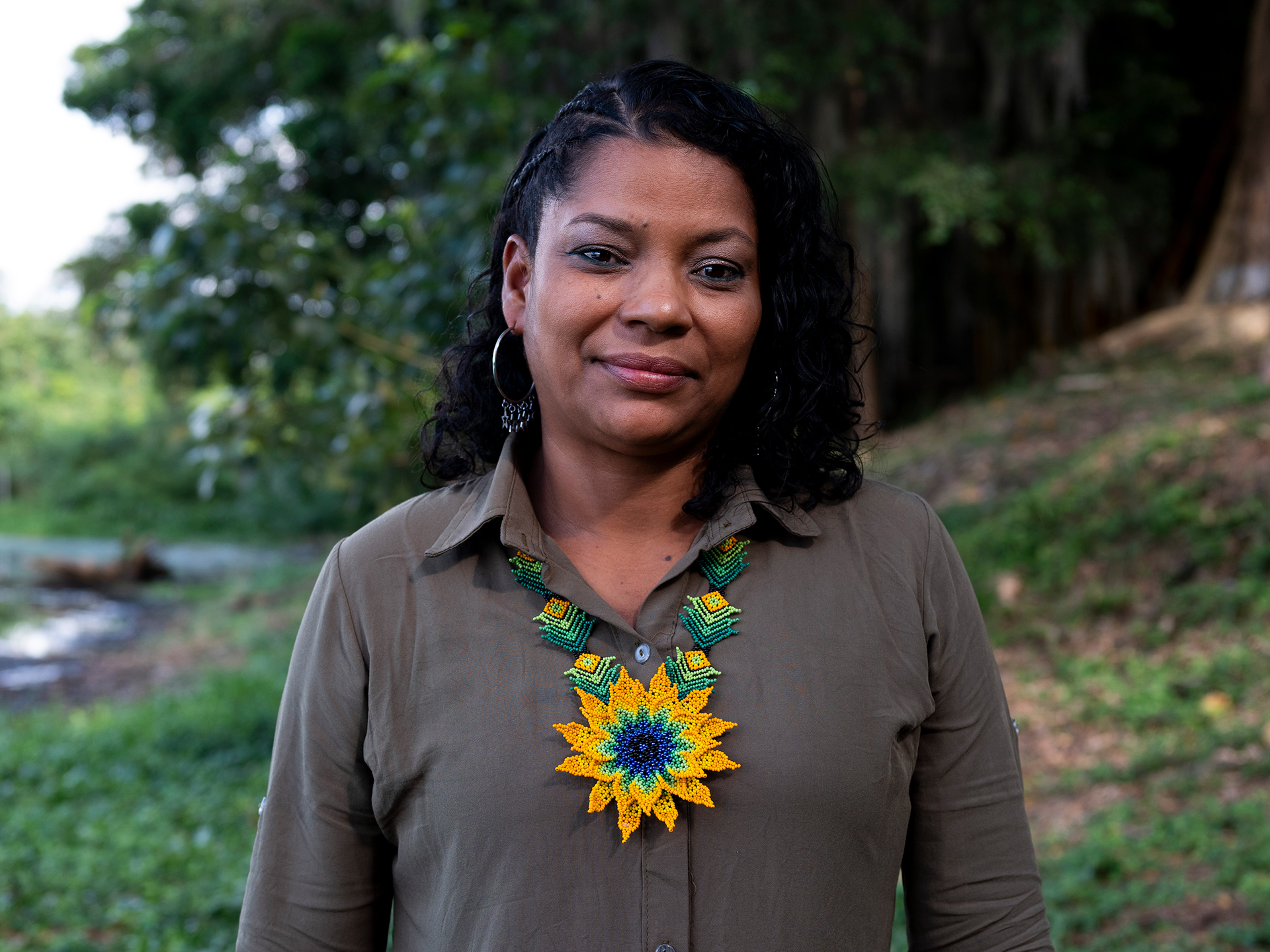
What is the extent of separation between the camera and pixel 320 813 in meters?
1.39

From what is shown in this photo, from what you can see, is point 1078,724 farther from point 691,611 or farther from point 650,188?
point 650,188

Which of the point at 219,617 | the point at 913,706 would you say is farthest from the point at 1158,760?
the point at 219,617

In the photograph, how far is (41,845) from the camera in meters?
4.73

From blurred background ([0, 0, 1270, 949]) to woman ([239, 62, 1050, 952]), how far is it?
1.57ft

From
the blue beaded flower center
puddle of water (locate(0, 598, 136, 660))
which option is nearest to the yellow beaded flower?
the blue beaded flower center

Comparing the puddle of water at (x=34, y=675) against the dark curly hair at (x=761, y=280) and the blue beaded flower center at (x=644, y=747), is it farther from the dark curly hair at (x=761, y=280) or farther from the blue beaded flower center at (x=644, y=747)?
the blue beaded flower center at (x=644, y=747)

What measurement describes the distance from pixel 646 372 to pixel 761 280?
255mm

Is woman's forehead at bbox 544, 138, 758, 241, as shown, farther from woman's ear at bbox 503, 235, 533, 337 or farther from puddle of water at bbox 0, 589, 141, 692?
puddle of water at bbox 0, 589, 141, 692

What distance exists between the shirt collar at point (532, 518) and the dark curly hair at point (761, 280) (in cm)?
3

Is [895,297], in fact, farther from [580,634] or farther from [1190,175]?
[580,634]

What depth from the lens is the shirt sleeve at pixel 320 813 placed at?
1386 millimetres

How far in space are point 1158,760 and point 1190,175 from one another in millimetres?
7628

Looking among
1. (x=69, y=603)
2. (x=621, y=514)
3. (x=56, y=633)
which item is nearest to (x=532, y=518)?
(x=621, y=514)

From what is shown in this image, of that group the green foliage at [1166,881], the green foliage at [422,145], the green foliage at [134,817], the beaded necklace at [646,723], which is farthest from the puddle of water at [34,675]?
the beaded necklace at [646,723]
